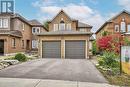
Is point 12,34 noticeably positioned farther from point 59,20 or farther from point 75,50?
point 75,50

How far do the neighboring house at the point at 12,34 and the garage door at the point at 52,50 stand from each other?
648 centimetres

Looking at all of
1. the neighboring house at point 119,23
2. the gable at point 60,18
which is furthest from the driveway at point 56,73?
the neighboring house at point 119,23

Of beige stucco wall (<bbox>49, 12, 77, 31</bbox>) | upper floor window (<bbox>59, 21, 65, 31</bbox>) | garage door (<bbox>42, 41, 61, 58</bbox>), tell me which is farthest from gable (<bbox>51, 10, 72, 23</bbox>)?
garage door (<bbox>42, 41, 61, 58</bbox>)

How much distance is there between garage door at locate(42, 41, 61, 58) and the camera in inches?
1336

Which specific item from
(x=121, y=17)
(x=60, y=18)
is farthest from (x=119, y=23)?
(x=60, y=18)

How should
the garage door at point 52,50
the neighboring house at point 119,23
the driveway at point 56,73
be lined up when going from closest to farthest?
the driveway at point 56,73 < the garage door at point 52,50 < the neighboring house at point 119,23

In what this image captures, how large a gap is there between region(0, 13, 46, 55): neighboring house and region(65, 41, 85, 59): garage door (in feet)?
32.0

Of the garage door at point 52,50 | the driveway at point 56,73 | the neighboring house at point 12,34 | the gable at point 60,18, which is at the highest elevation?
the gable at point 60,18

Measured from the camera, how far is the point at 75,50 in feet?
109

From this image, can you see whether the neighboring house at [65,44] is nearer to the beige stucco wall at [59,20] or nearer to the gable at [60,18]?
the beige stucco wall at [59,20]

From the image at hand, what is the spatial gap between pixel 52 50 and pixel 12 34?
26.8ft

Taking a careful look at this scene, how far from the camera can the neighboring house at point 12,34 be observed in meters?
36.8

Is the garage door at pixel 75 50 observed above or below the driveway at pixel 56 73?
above

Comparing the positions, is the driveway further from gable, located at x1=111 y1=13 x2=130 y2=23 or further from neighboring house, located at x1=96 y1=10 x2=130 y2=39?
gable, located at x1=111 y1=13 x2=130 y2=23
